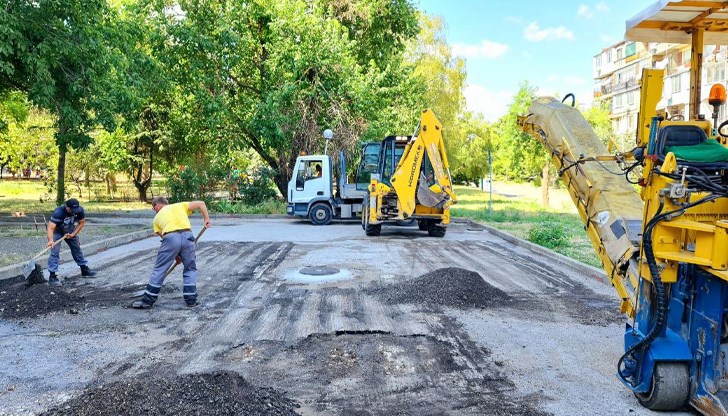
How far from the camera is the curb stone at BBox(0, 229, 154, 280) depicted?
10101 mm

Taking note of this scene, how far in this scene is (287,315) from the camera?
292 inches

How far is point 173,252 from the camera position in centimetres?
791

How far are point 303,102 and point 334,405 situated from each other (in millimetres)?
21244

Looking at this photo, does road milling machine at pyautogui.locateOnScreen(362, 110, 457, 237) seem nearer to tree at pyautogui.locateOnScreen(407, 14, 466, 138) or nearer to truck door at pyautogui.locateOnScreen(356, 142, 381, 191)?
truck door at pyautogui.locateOnScreen(356, 142, 381, 191)

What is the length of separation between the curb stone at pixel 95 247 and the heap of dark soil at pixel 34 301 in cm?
141

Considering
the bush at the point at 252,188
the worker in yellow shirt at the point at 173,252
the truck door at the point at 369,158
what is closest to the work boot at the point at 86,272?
the worker in yellow shirt at the point at 173,252

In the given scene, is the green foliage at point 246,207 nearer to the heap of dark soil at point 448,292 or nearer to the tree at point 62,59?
the tree at point 62,59

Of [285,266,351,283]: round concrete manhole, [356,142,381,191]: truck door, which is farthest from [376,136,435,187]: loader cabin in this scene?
[285,266,351,283]: round concrete manhole

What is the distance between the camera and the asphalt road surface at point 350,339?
4.80 metres

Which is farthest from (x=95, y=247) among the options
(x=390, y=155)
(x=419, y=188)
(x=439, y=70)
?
(x=439, y=70)

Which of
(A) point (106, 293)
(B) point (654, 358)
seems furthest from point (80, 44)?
(B) point (654, 358)

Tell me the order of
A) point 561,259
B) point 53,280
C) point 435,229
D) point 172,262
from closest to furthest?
point 172,262 < point 53,280 < point 561,259 < point 435,229

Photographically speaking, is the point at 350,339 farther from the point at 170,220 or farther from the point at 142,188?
the point at 142,188

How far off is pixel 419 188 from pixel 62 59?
396 inches
